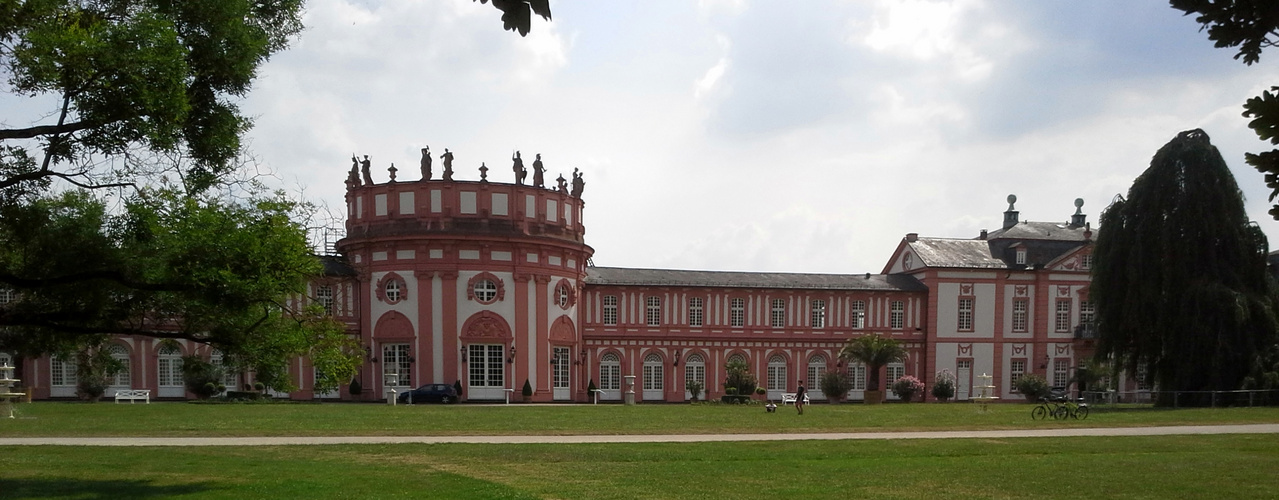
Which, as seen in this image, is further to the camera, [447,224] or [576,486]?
[447,224]

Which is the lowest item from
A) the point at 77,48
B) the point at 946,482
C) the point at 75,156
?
the point at 946,482

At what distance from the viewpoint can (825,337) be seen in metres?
54.4

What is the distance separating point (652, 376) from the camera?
172ft

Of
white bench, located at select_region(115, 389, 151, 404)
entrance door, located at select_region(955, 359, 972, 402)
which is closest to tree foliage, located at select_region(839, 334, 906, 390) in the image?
entrance door, located at select_region(955, 359, 972, 402)

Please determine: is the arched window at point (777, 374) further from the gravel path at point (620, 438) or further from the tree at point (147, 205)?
the tree at point (147, 205)

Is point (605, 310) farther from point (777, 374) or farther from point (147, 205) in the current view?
point (147, 205)

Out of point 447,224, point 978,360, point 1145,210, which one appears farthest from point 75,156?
point 978,360

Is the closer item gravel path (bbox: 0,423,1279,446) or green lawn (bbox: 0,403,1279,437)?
gravel path (bbox: 0,423,1279,446)

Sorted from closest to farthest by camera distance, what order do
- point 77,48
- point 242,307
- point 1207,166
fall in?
point 77,48 < point 242,307 < point 1207,166

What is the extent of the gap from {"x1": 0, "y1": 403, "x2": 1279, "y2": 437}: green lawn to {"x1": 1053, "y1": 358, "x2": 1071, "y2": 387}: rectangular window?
20660 mm

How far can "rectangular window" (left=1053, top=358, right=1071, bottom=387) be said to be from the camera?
182 ft

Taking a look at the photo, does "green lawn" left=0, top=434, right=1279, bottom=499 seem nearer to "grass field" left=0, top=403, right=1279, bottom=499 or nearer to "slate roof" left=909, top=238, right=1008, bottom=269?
"grass field" left=0, top=403, right=1279, bottom=499

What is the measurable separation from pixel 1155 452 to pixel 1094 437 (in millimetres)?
3342

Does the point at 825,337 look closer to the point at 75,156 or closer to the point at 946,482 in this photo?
the point at 946,482
